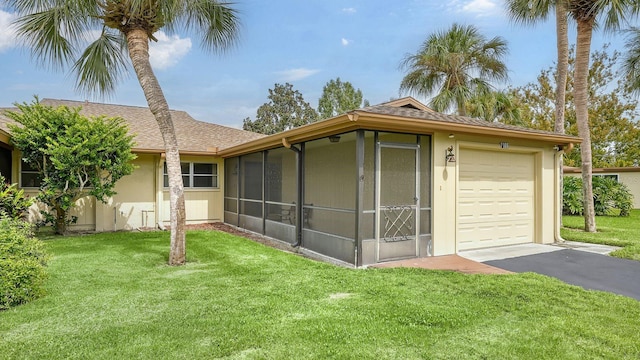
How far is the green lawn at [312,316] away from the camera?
9.82 ft

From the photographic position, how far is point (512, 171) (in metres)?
7.93

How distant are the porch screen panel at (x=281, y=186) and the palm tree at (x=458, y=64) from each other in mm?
7792

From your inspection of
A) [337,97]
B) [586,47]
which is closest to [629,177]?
[586,47]

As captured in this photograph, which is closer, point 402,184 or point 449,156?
point 402,184

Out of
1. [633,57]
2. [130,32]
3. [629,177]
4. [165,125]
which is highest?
[633,57]

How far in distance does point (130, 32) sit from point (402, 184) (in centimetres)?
542

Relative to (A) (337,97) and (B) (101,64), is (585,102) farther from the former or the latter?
(A) (337,97)

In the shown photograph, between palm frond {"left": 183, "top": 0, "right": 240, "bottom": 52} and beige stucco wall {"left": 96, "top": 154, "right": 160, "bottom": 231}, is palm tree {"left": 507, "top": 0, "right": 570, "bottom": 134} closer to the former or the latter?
palm frond {"left": 183, "top": 0, "right": 240, "bottom": 52}

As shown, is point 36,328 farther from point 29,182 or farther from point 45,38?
point 29,182

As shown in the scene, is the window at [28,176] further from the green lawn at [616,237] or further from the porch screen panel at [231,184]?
the green lawn at [616,237]

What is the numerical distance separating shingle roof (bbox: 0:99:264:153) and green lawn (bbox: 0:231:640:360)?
683 centimetres

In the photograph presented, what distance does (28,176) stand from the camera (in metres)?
10.3

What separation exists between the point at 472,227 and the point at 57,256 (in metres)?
8.09

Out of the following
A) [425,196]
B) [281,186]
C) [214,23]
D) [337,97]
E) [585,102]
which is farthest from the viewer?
[337,97]
